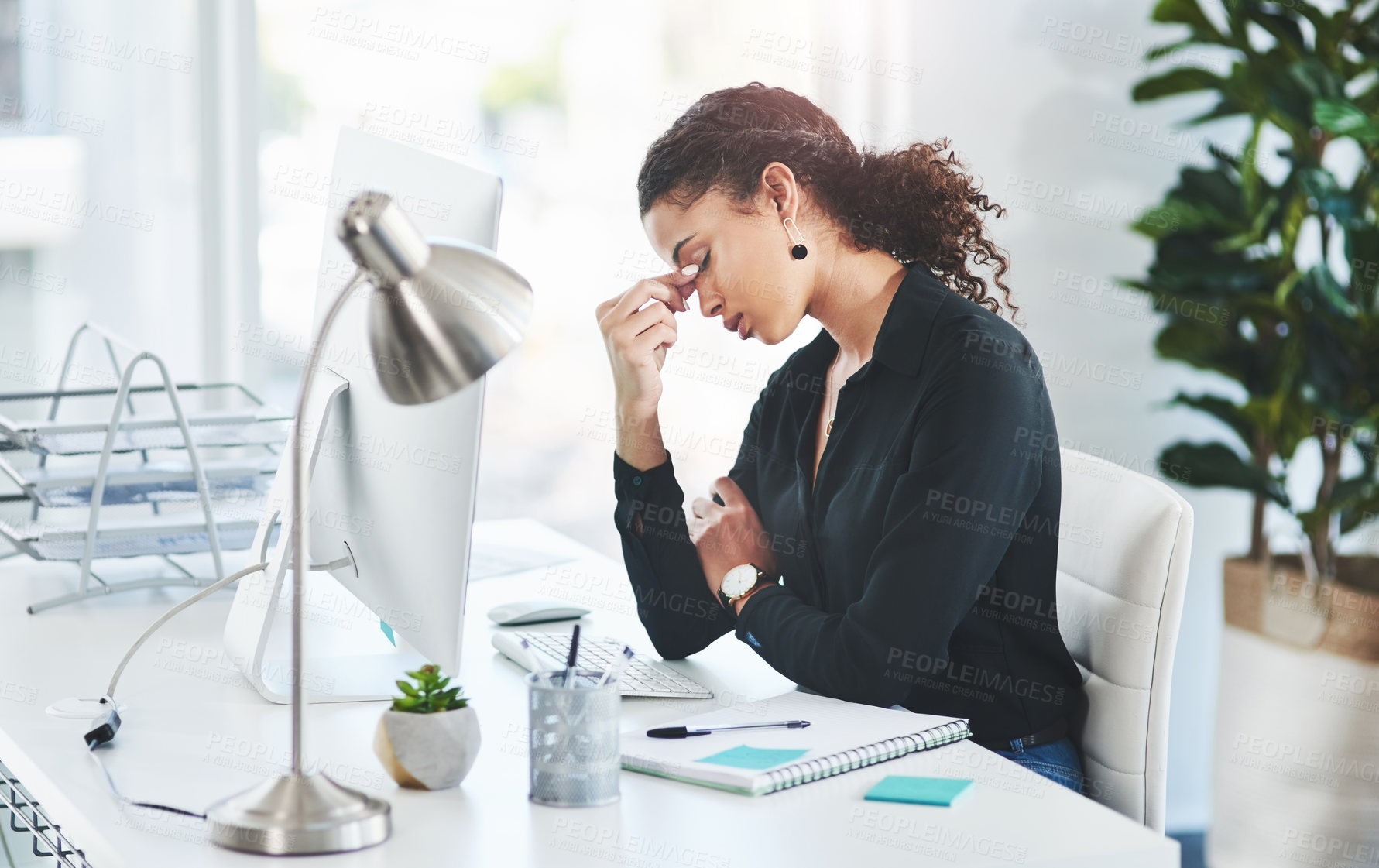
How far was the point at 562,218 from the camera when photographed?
9.74 ft

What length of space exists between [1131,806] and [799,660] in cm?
39

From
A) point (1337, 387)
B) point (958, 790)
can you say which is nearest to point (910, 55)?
point (1337, 387)

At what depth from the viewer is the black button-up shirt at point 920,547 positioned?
4.34ft

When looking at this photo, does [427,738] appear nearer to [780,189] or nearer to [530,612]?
[530,612]

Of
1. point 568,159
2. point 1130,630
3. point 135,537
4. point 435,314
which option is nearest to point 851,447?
point 1130,630

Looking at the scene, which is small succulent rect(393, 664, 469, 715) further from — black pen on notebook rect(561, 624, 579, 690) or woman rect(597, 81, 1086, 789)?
woman rect(597, 81, 1086, 789)

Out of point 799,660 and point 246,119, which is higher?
point 246,119

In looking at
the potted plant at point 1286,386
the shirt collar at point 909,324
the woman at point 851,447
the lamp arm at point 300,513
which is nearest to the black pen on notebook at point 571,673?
the lamp arm at point 300,513

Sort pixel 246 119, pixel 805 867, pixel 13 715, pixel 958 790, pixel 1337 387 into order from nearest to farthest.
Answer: pixel 805 867
pixel 958 790
pixel 13 715
pixel 1337 387
pixel 246 119

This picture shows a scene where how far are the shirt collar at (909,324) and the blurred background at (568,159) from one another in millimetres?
1193

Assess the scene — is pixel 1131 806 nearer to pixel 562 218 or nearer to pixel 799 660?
pixel 799 660

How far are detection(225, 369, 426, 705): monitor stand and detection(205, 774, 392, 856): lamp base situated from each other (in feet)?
0.74

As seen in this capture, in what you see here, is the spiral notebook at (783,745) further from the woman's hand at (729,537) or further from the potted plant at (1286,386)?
the potted plant at (1286,386)

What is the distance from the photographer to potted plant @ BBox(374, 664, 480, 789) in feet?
3.50
